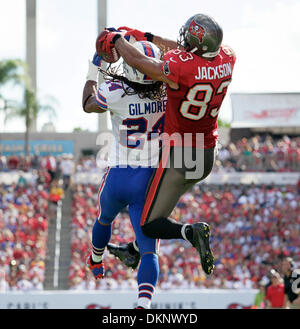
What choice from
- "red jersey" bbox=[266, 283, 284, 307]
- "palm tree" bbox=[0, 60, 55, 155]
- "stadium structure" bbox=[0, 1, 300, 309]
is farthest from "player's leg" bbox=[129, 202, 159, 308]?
"palm tree" bbox=[0, 60, 55, 155]

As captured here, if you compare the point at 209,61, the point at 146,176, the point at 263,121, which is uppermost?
the point at 263,121

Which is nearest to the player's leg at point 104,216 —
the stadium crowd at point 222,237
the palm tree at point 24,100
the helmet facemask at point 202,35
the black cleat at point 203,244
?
the black cleat at point 203,244

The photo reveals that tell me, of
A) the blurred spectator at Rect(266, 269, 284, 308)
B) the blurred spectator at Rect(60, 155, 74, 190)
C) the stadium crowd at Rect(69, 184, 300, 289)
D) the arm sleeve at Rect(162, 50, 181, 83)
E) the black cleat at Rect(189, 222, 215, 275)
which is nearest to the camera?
the arm sleeve at Rect(162, 50, 181, 83)

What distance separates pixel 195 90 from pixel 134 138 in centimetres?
81

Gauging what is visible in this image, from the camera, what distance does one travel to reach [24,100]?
28969 mm

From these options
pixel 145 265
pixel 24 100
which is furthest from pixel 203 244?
pixel 24 100

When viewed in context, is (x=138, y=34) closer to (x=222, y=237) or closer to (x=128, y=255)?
(x=128, y=255)

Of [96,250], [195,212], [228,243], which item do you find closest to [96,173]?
[195,212]

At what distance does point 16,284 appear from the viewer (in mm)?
15039

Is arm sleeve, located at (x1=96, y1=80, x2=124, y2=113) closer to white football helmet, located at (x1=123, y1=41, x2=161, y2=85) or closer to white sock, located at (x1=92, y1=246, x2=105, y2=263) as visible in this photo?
white football helmet, located at (x1=123, y1=41, x2=161, y2=85)

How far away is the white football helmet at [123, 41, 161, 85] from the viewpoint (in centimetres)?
556
